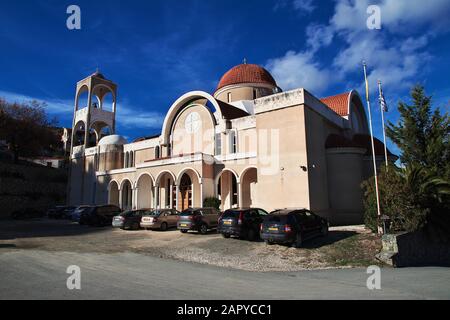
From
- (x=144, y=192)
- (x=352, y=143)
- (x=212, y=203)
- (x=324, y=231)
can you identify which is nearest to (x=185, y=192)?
(x=212, y=203)

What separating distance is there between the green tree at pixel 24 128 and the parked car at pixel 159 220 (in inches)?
1159

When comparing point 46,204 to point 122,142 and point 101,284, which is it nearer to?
point 122,142

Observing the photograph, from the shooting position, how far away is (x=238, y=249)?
1259cm

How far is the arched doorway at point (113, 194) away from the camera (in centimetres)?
3309

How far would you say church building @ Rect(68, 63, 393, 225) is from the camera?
19.0 meters

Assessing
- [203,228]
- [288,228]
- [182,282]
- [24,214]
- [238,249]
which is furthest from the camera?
[24,214]

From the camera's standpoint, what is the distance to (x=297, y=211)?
13.0 meters

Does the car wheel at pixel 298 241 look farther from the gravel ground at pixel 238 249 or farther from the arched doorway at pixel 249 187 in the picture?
the arched doorway at pixel 249 187

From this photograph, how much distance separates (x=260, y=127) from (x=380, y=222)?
31.5ft

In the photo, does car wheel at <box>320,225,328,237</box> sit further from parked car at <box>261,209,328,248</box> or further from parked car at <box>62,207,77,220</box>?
parked car at <box>62,207,77,220</box>

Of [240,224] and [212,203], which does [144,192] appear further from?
[240,224]

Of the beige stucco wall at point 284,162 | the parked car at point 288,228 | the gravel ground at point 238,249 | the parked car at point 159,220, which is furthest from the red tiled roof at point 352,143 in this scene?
the parked car at point 159,220

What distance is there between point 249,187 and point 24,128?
3197 centimetres
